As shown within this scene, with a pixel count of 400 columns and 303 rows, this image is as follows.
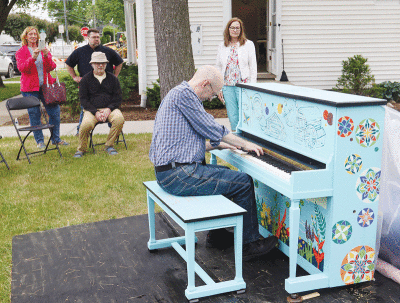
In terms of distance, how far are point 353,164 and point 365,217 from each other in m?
0.40

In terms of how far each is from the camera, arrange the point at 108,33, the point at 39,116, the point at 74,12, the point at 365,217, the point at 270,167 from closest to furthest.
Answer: the point at 365,217, the point at 270,167, the point at 39,116, the point at 108,33, the point at 74,12

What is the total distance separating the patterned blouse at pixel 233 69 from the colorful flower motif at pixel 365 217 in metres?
3.57

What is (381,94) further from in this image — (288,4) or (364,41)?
(288,4)

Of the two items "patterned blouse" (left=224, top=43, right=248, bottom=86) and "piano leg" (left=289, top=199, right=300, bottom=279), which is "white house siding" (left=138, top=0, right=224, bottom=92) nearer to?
"patterned blouse" (left=224, top=43, right=248, bottom=86)

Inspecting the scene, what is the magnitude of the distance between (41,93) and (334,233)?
18.7ft

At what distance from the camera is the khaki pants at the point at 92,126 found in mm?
6746

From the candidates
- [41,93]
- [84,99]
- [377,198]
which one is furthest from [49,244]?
[41,93]

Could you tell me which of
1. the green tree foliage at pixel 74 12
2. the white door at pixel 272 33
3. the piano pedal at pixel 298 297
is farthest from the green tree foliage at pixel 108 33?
the piano pedal at pixel 298 297

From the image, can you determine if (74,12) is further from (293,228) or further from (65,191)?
(293,228)

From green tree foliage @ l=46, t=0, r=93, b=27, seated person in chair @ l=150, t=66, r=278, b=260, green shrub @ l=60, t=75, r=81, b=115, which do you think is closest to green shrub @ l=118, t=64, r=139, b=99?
green shrub @ l=60, t=75, r=81, b=115

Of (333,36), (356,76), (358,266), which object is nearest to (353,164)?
(358,266)

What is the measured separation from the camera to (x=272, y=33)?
38.1 ft

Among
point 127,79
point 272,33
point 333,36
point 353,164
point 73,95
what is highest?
point 272,33

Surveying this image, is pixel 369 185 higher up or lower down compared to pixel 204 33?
lower down
